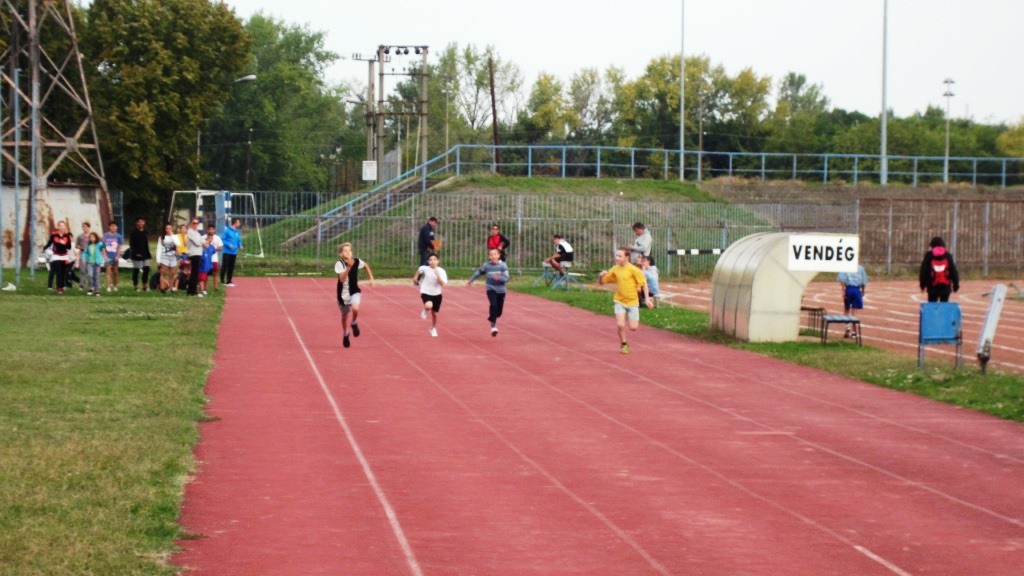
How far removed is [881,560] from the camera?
8.85m

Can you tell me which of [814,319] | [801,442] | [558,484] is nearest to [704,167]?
[814,319]

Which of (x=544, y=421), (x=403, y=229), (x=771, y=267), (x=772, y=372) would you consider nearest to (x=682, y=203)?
(x=403, y=229)

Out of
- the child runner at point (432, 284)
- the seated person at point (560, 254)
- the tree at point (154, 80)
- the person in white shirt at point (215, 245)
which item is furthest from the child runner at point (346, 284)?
the tree at point (154, 80)

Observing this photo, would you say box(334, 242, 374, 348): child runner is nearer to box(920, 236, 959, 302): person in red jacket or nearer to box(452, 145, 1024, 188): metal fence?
box(920, 236, 959, 302): person in red jacket

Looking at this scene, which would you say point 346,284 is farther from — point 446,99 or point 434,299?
point 446,99

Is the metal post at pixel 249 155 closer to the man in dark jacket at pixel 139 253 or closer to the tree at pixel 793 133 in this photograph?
the tree at pixel 793 133

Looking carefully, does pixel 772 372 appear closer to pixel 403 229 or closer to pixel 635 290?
pixel 635 290

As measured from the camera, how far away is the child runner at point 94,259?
1289 inches

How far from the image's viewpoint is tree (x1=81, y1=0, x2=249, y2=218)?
192 feet

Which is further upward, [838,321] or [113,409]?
[838,321]

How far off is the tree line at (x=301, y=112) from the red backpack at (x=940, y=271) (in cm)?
4104

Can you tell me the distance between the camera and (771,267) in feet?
77.2

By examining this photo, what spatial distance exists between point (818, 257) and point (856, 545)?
14305mm

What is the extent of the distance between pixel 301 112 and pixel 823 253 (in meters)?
81.9
